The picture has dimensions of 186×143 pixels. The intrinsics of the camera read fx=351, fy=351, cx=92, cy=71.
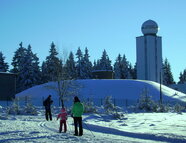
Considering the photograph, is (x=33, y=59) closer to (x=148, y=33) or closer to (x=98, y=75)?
(x=98, y=75)

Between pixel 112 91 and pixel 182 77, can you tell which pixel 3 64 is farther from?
pixel 182 77

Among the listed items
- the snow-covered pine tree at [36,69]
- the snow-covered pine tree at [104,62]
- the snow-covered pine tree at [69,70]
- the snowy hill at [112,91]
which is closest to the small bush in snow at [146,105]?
the snow-covered pine tree at [69,70]

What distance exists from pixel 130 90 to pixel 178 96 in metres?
8.95

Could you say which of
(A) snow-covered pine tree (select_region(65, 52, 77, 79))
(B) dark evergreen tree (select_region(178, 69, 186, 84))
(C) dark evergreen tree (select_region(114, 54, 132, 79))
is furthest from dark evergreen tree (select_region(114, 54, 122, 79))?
(B) dark evergreen tree (select_region(178, 69, 186, 84))

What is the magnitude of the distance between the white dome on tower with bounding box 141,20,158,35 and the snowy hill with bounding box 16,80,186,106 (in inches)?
810

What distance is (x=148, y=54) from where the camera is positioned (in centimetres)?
8431

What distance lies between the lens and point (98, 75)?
2943 inches

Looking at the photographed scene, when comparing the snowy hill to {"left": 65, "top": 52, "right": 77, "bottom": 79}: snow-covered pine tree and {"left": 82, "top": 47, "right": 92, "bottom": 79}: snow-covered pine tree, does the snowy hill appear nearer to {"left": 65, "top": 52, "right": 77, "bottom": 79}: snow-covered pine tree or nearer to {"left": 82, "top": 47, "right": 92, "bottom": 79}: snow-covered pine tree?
{"left": 65, "top": 52, "right": 77, "bottom": 79}: snow-covered pine tree

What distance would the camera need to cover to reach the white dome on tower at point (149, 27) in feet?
268

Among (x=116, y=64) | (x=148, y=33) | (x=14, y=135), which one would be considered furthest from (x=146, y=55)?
(x=14, y=135)

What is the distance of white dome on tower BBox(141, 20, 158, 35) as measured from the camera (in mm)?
81637

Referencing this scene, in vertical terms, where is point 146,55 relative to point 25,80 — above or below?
above

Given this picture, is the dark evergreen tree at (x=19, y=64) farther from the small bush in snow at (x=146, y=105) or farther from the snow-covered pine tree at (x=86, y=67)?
the small bush in snow at (x=146, y=105)

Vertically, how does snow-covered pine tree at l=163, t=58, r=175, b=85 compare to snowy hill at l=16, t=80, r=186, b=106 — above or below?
above
